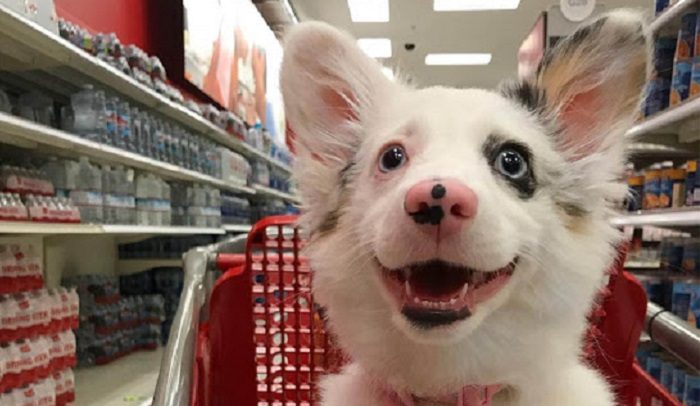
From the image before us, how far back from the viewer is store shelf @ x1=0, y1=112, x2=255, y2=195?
2363 mm

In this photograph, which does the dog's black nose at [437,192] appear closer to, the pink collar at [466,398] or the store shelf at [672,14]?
the pink collar at [466,398]

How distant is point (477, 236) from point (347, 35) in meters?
0.51

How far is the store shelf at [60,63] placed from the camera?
249 centimetres

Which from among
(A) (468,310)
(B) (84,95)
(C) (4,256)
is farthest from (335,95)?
(B) (84,95)

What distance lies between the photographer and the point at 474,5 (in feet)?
30.0

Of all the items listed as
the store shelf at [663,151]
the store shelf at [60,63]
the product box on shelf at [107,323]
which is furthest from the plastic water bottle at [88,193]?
the store shelf at [663,151]

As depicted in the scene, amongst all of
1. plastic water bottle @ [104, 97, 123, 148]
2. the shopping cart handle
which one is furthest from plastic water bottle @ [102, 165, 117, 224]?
the shopping cart handle

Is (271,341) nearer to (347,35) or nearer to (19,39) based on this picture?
(347,35)

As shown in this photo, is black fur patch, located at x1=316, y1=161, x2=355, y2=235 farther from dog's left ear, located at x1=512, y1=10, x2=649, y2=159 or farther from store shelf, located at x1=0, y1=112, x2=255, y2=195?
store shelf, located at x1=0, y1=112, x2=255, y2=195

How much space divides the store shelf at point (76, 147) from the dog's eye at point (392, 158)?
171 cm

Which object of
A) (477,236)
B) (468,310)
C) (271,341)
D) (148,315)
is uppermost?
(477,236)

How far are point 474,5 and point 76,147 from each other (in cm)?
740

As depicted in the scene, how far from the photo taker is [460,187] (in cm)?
80

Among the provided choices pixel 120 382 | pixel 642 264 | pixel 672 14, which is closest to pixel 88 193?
pixel 120 382
